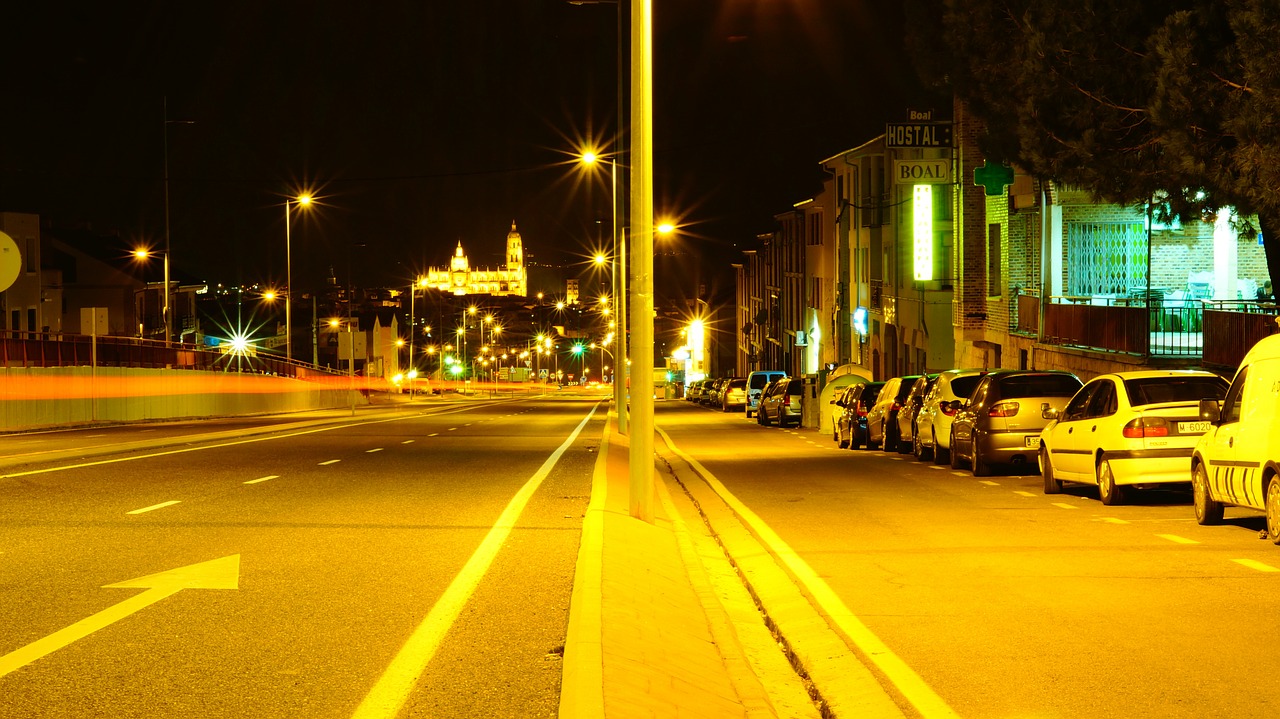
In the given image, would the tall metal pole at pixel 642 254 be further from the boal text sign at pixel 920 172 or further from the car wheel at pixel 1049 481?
the boal text sign at pixel 920 172

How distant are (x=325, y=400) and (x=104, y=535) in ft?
197

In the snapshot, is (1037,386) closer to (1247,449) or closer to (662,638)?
(1247,449)

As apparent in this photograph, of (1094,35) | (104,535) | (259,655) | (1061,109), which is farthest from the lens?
(1061,109)

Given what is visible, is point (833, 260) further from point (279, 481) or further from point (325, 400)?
point (279, 481)

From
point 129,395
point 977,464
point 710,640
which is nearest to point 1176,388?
point 977,464

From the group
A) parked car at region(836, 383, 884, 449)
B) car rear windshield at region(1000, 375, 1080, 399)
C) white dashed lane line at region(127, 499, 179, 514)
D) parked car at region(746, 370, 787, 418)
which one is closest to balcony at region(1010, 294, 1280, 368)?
car rear windshield at region(1000, 375, 1080, 399)

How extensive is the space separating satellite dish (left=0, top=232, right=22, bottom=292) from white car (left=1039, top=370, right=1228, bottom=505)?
15.7 metres

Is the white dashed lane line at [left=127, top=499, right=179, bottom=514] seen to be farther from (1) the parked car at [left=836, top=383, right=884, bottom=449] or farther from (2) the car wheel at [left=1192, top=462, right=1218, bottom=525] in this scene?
(1) the parked car at [left=836, top=383, right=884, bottom=449]

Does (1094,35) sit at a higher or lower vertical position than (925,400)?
higher

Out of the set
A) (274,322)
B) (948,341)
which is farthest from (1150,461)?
(274,322)

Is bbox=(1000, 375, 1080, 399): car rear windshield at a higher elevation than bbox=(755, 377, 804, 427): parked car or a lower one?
higher

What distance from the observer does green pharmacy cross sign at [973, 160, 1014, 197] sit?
38594mm

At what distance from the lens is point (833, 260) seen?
6975 centimetres

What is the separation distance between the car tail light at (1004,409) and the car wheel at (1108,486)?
4519mm
